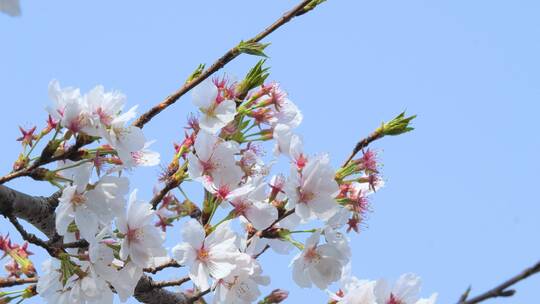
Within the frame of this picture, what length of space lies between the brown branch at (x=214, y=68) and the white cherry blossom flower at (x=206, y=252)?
0.48 metres

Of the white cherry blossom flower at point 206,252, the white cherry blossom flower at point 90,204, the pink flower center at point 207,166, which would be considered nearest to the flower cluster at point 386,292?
the white cherry blossom flower at point 206,252

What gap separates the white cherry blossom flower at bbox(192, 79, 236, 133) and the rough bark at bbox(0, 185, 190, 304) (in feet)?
2.32

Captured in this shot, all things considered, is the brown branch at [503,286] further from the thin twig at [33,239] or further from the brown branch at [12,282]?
the brown branch at [12,282]

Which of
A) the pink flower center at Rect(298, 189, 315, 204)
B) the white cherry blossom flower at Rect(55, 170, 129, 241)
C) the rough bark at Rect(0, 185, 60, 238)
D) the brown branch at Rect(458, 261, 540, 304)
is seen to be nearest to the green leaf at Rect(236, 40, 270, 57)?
the pink flower center at Rect(298, 189, 315, 204)

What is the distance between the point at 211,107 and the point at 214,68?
0.18 m

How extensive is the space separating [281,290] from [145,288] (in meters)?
0.64

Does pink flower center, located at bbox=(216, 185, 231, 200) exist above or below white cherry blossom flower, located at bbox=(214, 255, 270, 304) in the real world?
above

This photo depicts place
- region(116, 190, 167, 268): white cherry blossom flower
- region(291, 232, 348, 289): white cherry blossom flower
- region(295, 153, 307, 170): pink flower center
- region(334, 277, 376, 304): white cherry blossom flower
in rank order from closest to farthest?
region(116, 190, 167, 268): white cherry blossom flower, region(295, 153, 307, 170): pink flower center, region(291, 232, 348, 289): white cherry blossom flower, region(334, 277, 376, 304): white cherry blossom flower

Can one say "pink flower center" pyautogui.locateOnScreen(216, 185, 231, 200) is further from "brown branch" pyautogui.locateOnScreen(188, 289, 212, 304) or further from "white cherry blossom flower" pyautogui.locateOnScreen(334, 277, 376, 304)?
"white cherry blossom flower" pyautogui.locateOnScreen(334, 277, 376, 304)

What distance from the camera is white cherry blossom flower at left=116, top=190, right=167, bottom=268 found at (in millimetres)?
3082

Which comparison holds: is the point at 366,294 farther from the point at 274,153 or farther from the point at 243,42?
the point at 243,42

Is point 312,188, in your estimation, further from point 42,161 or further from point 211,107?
point 42,161

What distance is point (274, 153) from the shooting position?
135 inches

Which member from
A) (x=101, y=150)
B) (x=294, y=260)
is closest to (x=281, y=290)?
(x=294, y=260)
